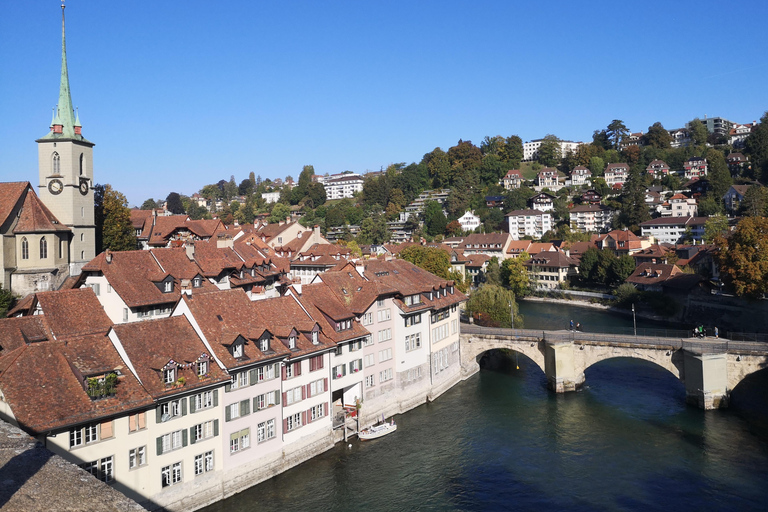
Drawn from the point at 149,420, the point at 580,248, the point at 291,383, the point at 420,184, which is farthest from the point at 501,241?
the point at 149,420

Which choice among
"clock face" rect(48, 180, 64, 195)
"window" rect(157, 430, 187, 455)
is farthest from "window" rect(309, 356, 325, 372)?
"clock face" rect(48, 180, 64, 195)

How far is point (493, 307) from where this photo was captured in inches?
2344

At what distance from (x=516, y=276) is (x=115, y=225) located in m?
54.8

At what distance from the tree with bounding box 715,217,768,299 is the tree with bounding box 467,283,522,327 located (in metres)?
18.7

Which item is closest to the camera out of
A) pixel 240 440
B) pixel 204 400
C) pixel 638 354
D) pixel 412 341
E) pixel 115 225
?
pixel 204 400

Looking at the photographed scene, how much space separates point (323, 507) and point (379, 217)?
341 ft

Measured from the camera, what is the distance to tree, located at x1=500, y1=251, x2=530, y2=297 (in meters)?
88.8

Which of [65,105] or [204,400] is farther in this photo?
[65,105]

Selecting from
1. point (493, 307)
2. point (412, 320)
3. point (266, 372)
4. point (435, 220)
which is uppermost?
point (435, 220)

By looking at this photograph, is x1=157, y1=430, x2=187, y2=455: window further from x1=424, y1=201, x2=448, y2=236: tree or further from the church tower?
x1=424, y1=201, x2=448, y2=236: tree

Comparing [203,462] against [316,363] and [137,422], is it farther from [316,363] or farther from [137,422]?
[316,363]

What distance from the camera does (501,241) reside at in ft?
378

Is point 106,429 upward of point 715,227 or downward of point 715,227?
downward

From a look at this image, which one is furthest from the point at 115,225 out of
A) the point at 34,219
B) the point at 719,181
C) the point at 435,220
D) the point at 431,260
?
the point at 719,181
